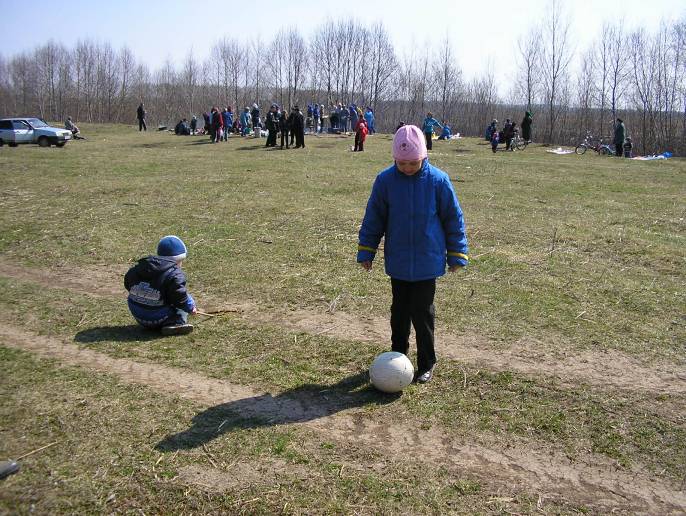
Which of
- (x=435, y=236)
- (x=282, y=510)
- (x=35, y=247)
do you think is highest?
(x=435, y=236)

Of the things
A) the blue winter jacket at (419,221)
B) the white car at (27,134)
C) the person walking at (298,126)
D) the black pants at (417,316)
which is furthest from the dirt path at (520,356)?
the white car at (27,134)

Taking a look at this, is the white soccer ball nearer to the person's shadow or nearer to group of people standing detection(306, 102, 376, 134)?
the person's shadow

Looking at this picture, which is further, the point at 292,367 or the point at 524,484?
the point at 292,367

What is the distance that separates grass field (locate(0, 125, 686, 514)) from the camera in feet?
12.7

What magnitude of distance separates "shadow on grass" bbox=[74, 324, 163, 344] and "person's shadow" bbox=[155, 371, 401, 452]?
1.92 metres

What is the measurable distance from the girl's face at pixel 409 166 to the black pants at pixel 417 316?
A: 0.90 metres

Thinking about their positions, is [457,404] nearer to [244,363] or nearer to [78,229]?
[244,363]

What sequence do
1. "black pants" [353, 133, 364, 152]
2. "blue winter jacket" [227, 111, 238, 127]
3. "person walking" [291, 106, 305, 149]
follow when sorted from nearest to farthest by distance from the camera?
"black pants" [353, 133, 364, 152] → "person walking" [291, 106, 305, 149] → "blue winter jacket" [227, 111, 238, 127]

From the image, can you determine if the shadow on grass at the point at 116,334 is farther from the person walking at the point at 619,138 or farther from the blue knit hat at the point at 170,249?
the person walking at the point at 619,138

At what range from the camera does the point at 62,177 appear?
18.6 meters

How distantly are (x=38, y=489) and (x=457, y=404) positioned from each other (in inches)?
118

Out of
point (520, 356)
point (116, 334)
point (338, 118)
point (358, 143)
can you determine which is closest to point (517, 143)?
point (358, 143)

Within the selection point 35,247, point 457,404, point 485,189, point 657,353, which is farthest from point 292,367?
point 485,189

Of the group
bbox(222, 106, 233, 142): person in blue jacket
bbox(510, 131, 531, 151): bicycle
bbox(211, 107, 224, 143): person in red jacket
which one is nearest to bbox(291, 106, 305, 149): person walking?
bbox(211, 107, 224, 143): person in red jacket
